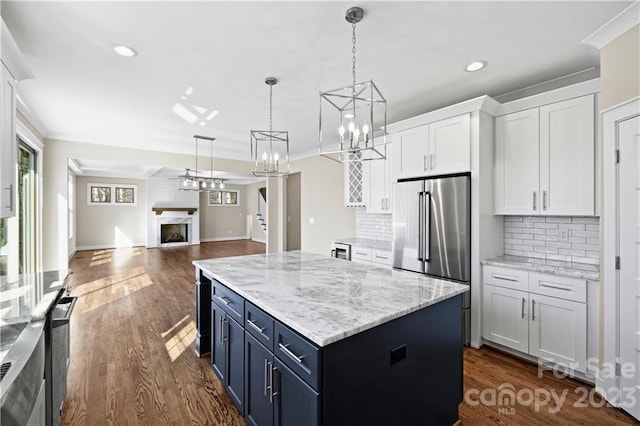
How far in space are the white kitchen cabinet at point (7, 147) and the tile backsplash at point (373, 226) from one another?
406 cm

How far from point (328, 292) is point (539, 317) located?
82.6 inches

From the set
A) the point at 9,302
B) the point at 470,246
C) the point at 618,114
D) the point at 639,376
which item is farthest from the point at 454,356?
the point at 9,302

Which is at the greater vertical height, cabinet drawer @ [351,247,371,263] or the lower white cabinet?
cabinet drawer @ [351,247,371,263]

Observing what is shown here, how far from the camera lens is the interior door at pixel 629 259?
193 centimetres

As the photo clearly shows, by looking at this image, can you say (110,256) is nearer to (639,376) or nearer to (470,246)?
(470,246)

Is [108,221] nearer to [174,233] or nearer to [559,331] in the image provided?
[174,233]

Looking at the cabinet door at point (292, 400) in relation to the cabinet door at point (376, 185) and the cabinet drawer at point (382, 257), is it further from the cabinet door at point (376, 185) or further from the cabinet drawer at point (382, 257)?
the cabinet door at point (376, 185)

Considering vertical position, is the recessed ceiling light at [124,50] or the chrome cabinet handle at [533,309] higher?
the recessed ceiling light at [124,50]

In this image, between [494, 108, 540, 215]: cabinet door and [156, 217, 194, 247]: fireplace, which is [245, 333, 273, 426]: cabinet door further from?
[156, 217, 194, 247]: fireplace

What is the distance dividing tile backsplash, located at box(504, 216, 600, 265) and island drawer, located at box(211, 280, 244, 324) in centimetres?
289

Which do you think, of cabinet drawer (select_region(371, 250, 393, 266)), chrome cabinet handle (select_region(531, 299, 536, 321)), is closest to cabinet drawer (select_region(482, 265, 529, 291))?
chrome cabinet handle (select_region(531, 299, 536, 321))

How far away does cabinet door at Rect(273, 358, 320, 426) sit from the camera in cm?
122

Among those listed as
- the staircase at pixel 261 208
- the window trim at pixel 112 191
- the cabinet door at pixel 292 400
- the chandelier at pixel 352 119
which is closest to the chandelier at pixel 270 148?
the chandelier at pixel 352 119

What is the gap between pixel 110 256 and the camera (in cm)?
835
